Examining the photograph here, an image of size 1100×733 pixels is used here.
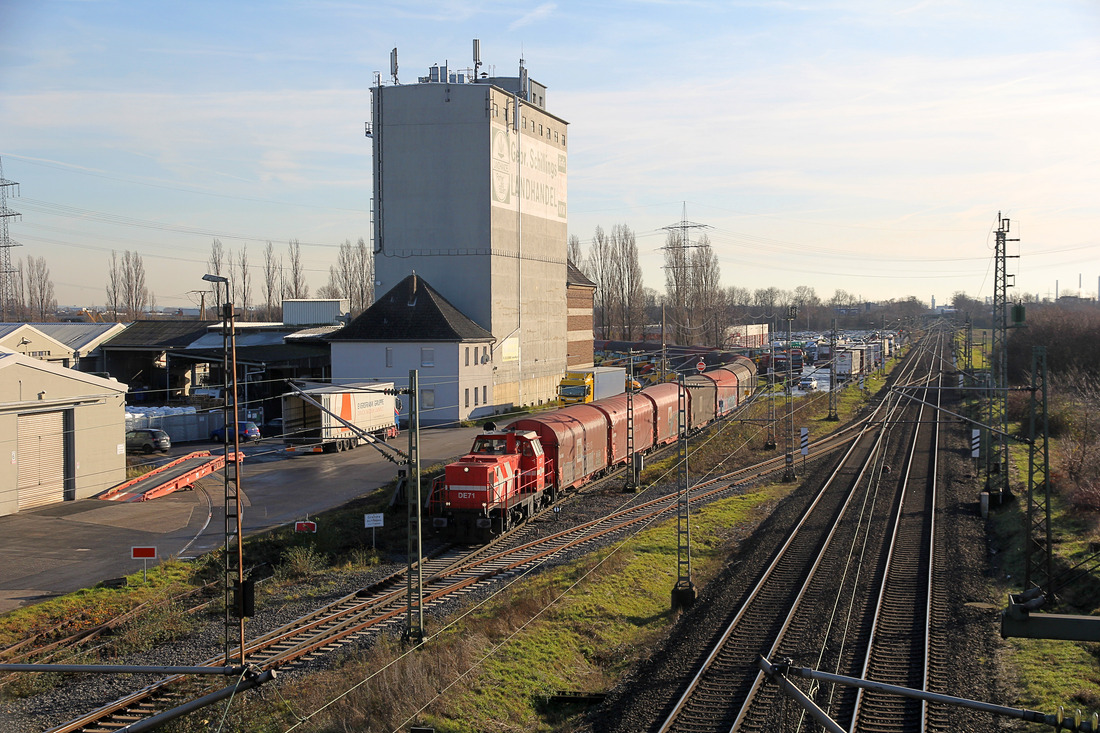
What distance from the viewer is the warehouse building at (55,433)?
1150 inches

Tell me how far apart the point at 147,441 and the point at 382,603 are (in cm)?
2931

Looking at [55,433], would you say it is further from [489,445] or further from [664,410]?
[664,410]

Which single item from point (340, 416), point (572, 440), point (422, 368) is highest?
point (422, 368)

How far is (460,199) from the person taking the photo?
56344 mm

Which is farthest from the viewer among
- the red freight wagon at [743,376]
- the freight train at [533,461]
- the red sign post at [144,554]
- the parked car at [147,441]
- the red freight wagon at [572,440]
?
the red freight wagon at [743,376]

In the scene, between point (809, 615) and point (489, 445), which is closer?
point (809, 615)

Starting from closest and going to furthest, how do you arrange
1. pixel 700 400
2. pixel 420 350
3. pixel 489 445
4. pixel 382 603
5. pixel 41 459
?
pixel 382 603 → pixel 489 445 → pixel 41 459 → pixel 700 400 → pixel 420 350

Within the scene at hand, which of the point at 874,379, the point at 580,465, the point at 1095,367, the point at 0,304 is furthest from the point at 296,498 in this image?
the point at 0,304

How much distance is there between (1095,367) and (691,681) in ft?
178

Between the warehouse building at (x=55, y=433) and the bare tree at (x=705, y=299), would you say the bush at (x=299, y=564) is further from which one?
the bare tree at (x=705, y=299)

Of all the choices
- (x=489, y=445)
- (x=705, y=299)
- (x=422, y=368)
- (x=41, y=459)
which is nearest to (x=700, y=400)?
(x=422, y=368)

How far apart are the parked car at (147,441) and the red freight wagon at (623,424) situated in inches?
934

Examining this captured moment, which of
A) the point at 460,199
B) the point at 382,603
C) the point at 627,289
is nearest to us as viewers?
the point at 382,603

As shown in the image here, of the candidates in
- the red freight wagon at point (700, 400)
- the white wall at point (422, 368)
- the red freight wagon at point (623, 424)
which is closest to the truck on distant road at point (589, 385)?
the white wall at point (422, 368)
